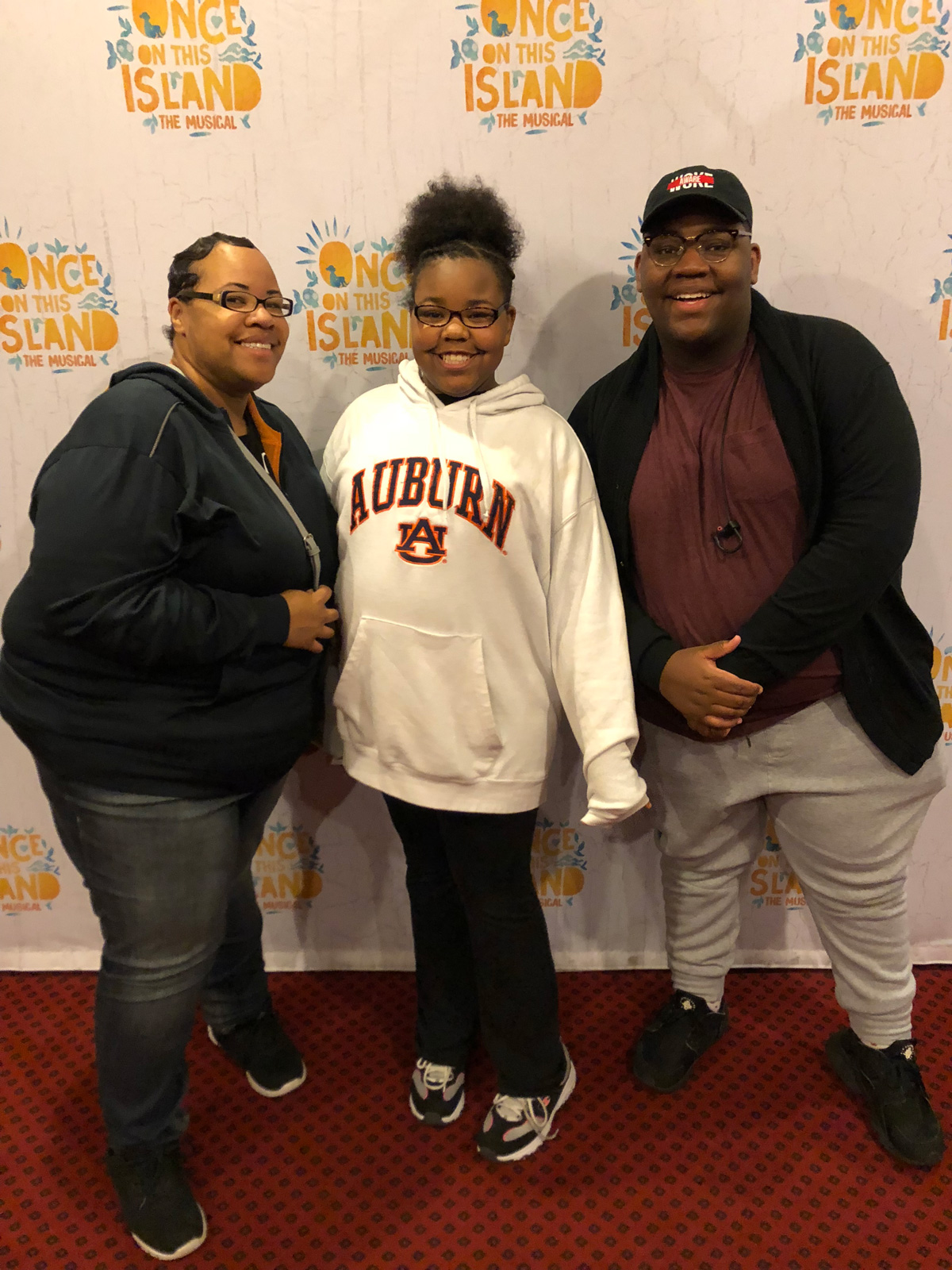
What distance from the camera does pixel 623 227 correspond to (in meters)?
1.57

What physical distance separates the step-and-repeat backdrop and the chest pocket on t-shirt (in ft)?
1.47

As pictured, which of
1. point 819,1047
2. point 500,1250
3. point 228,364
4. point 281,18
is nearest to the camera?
point 228,364

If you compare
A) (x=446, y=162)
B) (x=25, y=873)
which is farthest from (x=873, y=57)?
(x=25, y=873)

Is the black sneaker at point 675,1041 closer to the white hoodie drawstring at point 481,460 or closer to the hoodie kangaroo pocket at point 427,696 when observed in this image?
the hoodie kangaroo pocket at point 427,696

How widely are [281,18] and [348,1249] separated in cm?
212

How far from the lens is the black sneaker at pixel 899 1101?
Answer: 4.81 ft

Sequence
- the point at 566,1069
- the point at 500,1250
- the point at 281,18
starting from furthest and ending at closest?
the point at 566,1069, the point at 281,18, the point at 500,1250

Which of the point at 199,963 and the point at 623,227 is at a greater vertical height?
the point at 623,227

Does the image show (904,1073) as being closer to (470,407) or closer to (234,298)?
(470,407)

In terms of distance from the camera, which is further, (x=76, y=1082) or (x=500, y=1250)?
(x=76, y=1082)

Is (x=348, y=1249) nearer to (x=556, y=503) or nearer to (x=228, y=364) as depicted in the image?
(x=556, y=503)

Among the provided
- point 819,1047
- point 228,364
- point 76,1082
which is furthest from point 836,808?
point 76,1082

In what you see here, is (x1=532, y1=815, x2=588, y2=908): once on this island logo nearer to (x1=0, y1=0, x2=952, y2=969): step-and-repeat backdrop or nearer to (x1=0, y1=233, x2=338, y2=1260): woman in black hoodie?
(x1=0, y1=233, x2=338, y2=1260): woman in black hoodie

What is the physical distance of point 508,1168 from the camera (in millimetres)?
1497
